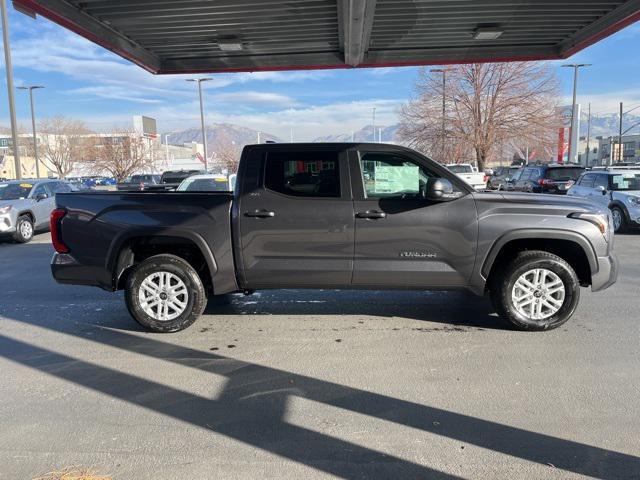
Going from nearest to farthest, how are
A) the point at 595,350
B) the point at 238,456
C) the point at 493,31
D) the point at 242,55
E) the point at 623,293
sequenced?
1. the point at 238,456
2. the point at 595,350
3. the point at 623,293
4. the point at 493,31
5. the point at 242,55

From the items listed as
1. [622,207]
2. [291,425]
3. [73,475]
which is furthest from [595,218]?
[622,207]

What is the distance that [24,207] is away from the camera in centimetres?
1271

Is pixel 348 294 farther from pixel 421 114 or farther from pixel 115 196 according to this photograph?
pixel 421 114

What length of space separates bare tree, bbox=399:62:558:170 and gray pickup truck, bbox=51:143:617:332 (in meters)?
30.8

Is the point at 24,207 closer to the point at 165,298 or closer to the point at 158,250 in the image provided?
the point at 158,250

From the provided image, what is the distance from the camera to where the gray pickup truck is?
504 cm

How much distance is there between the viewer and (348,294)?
6797 mm

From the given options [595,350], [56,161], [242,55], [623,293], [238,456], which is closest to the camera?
[238,456]

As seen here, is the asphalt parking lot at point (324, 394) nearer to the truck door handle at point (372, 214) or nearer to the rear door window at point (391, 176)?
the truck door handle at point (372, 214)

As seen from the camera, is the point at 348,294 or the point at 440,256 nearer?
the point at 440,256

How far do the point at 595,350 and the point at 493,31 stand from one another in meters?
5.33

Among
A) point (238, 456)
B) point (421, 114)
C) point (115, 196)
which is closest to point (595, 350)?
point (238, 456)

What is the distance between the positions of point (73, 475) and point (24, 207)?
11.8 m

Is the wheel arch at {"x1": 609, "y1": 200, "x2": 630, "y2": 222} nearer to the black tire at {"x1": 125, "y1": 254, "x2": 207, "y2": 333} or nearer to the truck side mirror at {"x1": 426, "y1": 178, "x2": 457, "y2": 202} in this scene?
the truck side mirror at {"x1": 426, "y1": 178, "x2": 457, "y2": 202}
